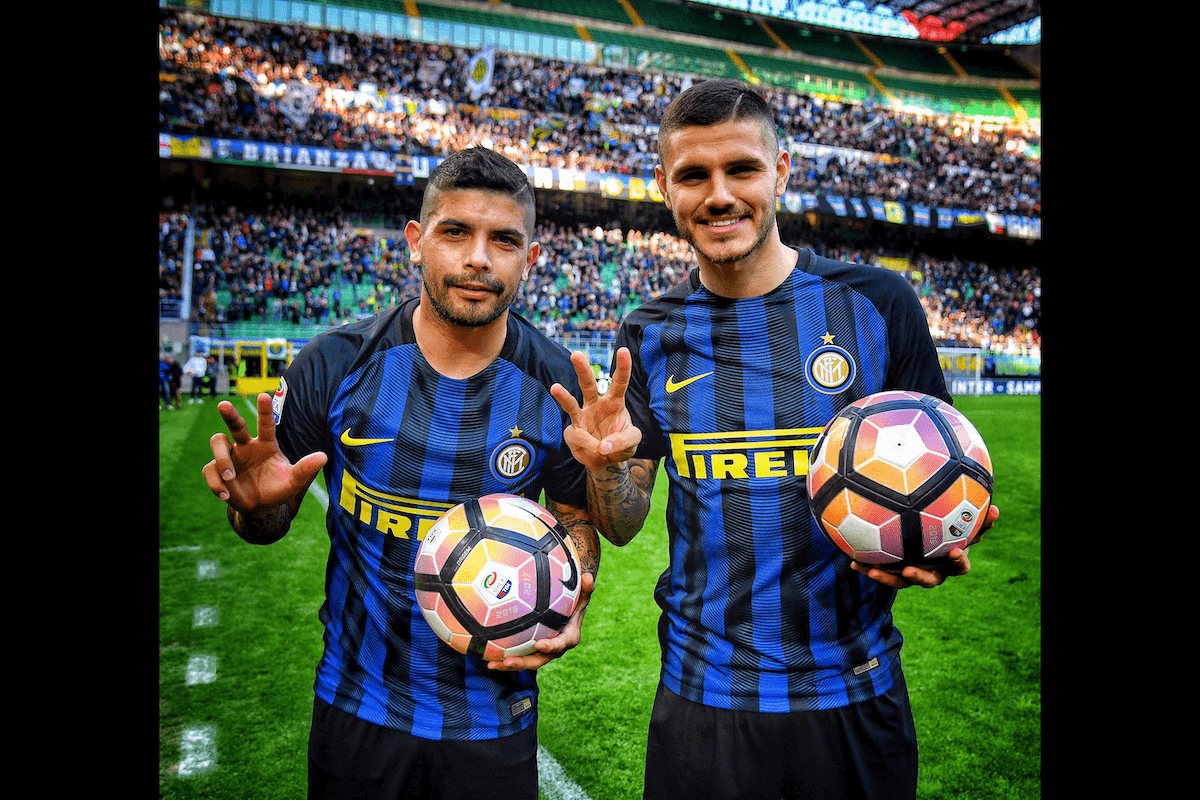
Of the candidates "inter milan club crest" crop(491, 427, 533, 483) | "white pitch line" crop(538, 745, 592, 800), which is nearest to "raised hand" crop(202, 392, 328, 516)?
"inter milan club crest" crop(491, 427, 533, 483)

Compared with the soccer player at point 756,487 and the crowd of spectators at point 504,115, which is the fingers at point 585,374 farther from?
the crowd of spectators at point 504,115

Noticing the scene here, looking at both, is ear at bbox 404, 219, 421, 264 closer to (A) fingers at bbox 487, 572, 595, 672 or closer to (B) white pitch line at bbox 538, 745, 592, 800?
(A) fingers at bbox 487, 572, 595, 672

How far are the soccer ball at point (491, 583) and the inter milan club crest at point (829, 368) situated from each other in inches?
36.3

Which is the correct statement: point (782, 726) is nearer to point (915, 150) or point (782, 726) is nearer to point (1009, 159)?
point (915, 150)

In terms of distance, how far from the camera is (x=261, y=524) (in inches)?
82.3

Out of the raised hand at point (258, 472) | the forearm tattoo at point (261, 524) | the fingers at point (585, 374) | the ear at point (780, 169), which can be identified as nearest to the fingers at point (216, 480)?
the raised hand at point (258, 472)

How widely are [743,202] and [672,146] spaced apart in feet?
0.91

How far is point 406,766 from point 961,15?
40.2 m

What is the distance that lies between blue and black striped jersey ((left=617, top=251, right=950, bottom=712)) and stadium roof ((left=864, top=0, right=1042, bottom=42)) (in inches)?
1461

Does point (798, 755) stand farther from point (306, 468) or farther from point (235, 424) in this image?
point (235, 424)

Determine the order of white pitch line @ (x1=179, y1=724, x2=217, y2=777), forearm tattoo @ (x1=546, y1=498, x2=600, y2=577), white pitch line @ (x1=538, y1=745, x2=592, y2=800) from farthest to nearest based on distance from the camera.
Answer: white pitch line @ (x1=179, y1=724, x2=217, y2=777) < white pitch line @ (x1=538, y1=745, x2=592, y2=800) < forearm tattoo @ (x1=546, y1=498, x2=600, y2=577)

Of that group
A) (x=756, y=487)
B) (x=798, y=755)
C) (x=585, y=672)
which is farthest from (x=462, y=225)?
(x=585, y=672)

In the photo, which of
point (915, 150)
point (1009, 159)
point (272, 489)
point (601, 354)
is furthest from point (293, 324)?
point (1009, 159)

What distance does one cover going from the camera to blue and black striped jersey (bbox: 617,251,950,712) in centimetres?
209
